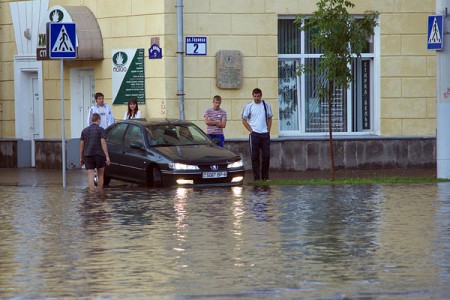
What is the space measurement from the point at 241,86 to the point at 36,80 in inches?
236

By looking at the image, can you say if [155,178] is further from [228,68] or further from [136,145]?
[228,68]

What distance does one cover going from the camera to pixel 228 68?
2938 cm

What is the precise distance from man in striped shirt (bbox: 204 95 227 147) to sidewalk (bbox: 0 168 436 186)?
42.2 inches

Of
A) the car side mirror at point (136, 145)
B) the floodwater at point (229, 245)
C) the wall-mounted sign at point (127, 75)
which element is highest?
the wall-mounted sign at point (127, 75)

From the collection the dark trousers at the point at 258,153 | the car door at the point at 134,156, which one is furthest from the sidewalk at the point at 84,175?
the car door at the point at 134,156

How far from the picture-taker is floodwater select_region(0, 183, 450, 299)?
11078 millimetres

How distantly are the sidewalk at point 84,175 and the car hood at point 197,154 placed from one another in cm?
235

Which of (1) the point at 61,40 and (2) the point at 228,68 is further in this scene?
(2) the point at 228,68

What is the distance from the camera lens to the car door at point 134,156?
79.9ft

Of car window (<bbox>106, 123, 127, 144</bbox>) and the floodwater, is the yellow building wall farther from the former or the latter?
the floodwater

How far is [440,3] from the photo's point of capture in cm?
2461

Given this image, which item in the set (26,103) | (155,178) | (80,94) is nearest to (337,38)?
(155,178)

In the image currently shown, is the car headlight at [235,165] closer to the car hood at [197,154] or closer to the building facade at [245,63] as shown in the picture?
the car hood at [197,154]

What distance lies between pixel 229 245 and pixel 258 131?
465 inches
